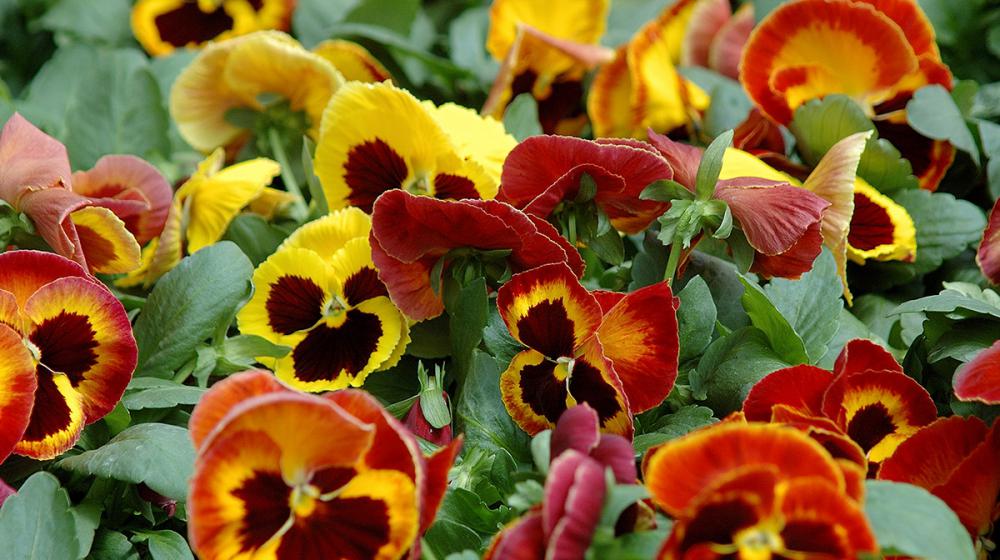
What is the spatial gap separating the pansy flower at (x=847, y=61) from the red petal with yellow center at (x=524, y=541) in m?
0.59

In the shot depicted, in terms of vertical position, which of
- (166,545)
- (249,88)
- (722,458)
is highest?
(722,458)

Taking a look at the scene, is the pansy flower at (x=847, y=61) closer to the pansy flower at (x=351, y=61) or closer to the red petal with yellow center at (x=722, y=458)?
the pansy flower at (x=351, y=61)

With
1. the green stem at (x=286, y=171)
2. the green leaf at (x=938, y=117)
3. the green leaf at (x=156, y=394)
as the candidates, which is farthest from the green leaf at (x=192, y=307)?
the green leaf at (x=938, y=117)

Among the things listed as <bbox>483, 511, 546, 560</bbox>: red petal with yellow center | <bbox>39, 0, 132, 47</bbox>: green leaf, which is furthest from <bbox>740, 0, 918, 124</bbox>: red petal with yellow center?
<bbox>39, 0, 132, 47</bbox>: green leaf

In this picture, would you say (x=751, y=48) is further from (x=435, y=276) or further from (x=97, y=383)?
(x=97, y=383)

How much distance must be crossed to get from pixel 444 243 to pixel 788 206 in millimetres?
226

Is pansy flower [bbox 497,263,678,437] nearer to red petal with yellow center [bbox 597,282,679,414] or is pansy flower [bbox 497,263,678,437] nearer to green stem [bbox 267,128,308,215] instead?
red petal with yellow center [bbox 597,282,679,414]

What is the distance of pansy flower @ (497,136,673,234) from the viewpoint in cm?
69

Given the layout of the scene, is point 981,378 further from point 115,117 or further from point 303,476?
point 115,117

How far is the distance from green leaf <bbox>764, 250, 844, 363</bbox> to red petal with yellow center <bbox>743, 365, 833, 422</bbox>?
0.37 ft

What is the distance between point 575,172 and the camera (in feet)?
2.26

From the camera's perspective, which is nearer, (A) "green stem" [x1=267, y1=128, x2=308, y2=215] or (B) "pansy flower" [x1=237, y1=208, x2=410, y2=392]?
(B) "pansy flower" [x1=237, y1=208, x2=410, y2=392]

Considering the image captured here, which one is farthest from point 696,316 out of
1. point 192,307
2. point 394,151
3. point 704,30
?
point 704,30

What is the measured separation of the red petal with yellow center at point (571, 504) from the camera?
1.53 feet
